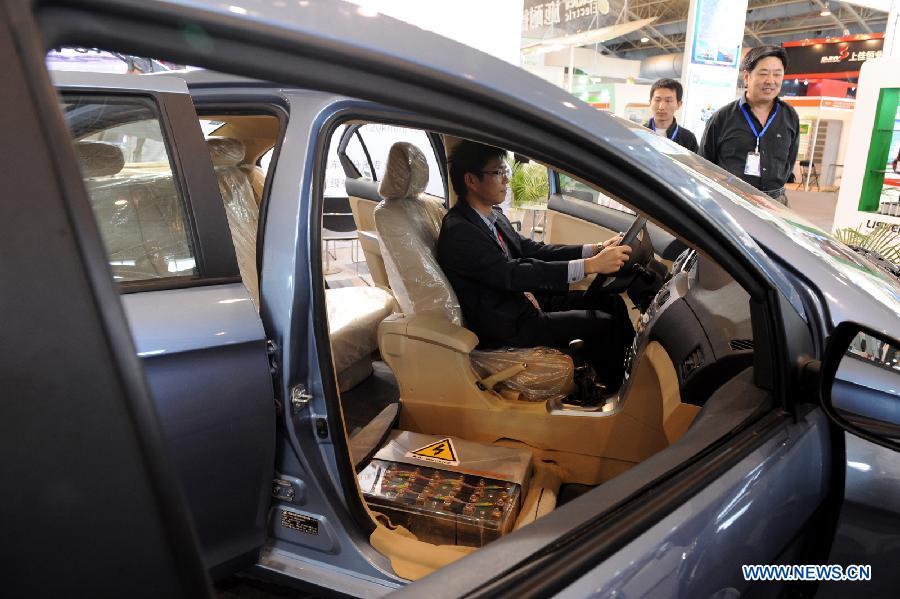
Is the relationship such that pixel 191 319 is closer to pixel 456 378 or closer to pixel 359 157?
pixel 456 378

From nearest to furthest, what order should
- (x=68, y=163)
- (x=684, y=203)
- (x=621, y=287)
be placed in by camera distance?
1. (x=68, y=163)
2. (x=684, y=203)
3. (x=621, y=287)

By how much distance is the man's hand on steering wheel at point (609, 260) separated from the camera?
7.32ft

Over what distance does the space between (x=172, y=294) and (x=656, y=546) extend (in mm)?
1089

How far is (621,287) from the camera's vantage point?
8.58 ft

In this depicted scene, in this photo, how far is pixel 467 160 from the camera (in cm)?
239

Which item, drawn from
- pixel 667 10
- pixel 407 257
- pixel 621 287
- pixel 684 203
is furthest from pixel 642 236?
pixel 667 10

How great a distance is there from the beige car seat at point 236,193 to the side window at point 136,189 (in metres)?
0.99

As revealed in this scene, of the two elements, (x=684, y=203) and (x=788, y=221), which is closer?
(x=684, y=203)

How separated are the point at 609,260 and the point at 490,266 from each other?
17.5 inches

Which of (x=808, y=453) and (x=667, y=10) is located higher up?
(x=667, y=10)

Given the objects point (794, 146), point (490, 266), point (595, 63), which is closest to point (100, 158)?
point (490, 266)

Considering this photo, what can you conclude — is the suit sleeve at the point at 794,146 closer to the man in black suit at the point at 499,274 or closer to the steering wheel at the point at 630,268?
the steering wheel at the point at 630,268

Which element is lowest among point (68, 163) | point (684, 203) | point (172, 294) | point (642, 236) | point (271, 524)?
point (271, 524)

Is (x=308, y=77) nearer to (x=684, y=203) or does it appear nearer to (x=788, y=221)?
(x=684, y=203)
